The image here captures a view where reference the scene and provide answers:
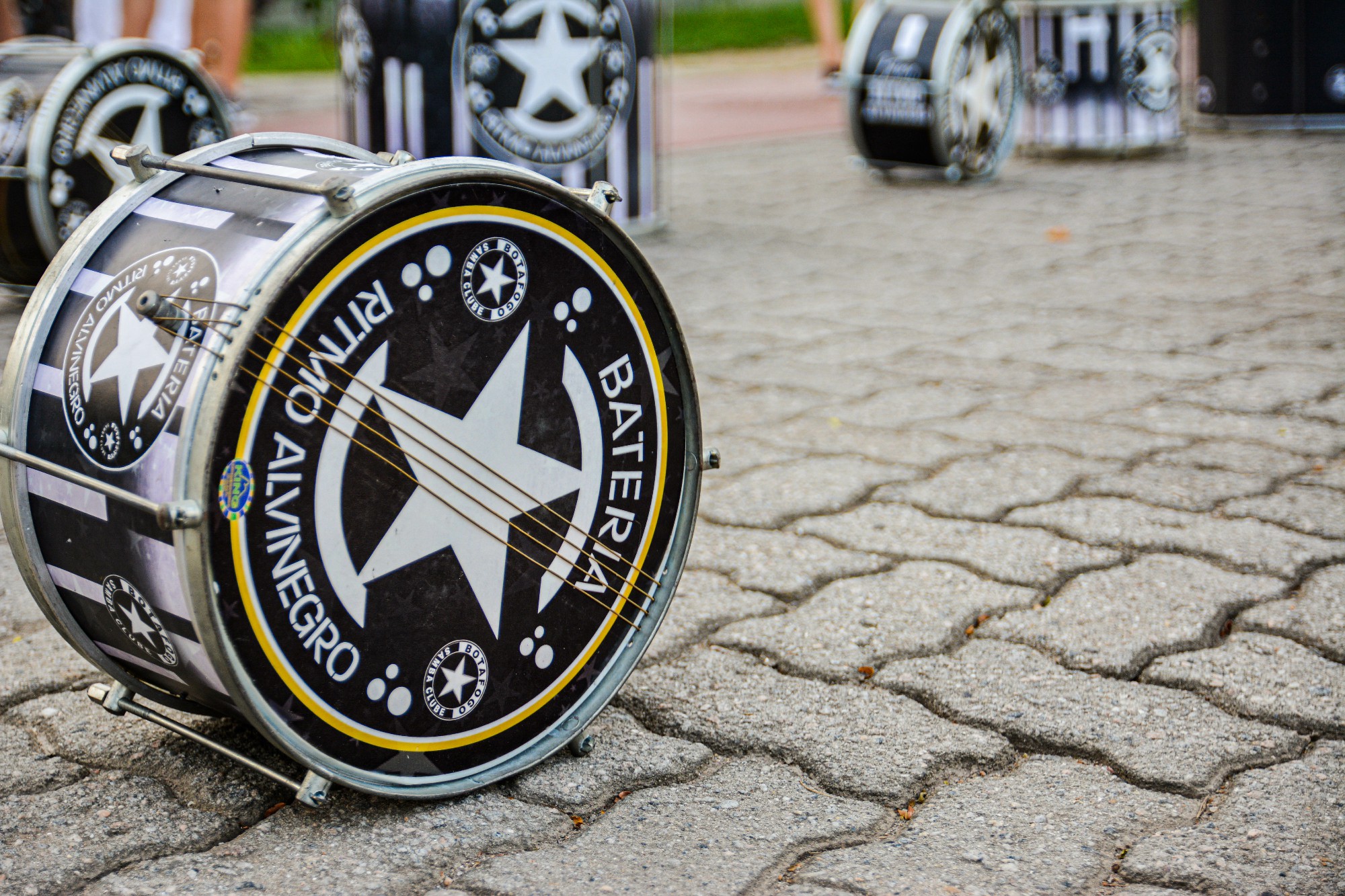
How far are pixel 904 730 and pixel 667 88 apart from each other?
9156mm

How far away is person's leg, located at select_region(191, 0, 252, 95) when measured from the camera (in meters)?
5.70

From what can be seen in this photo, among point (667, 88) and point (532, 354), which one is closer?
point (532, 354)

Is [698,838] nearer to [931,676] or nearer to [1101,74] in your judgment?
A: [931,676]

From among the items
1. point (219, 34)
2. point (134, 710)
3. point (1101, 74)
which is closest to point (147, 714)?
point (134, 710)

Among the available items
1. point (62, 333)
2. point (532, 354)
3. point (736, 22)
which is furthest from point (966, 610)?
point (736, 22)

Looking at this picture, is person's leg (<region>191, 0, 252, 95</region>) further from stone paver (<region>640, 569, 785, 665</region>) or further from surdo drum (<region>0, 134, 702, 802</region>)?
surdo drum (<region>0, 134, 702, 802</region>)

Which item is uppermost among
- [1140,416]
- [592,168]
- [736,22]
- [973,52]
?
[736,22]

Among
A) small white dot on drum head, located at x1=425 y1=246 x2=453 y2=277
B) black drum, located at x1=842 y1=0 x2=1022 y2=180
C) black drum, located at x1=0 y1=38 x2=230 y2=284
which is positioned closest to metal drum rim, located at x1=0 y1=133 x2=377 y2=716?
small white dot on drum head, located at x1=425 y1=246 x2=453 y2=277

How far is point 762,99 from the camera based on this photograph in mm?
10148

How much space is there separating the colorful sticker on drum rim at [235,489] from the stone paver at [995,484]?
1.55 metres

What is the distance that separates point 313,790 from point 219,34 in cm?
488

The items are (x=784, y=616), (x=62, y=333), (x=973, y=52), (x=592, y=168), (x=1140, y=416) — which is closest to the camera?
(x=62, y=333)

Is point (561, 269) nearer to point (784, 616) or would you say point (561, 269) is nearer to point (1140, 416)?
point (784, 616)

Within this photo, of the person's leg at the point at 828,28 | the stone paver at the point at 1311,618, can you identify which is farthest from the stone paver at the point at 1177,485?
the person's leg at the point at 828,28
